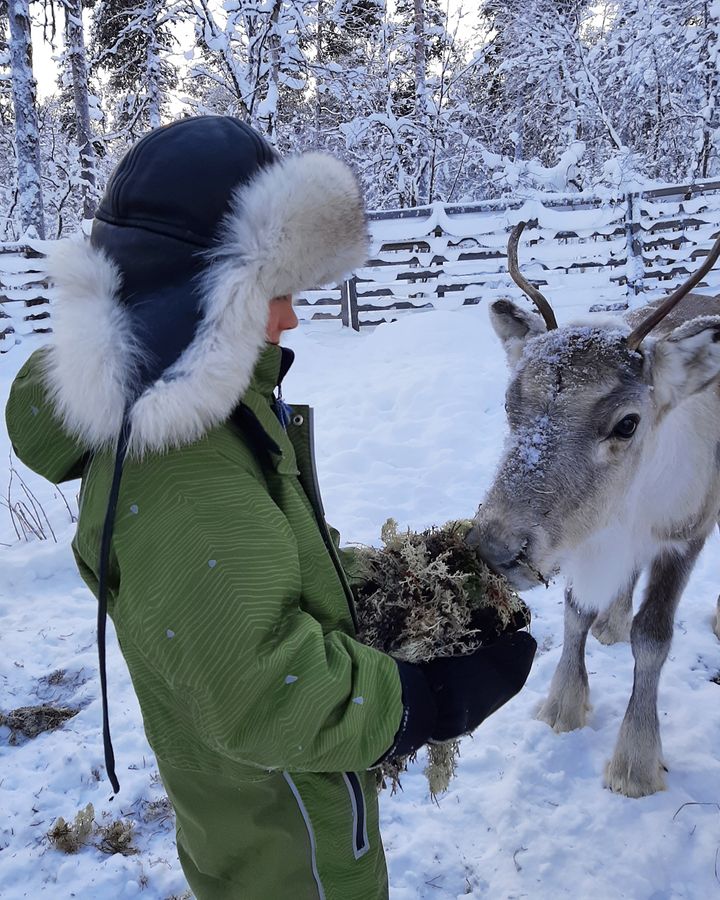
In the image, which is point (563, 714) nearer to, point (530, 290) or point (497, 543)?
point (497, 543)

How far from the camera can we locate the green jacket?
3.32ft

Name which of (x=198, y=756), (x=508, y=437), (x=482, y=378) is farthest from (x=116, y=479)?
(x=482, y=378)

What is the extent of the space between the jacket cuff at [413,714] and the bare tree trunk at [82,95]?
1518 centimetres

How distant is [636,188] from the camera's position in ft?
34.8

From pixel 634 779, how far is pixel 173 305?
256 cm

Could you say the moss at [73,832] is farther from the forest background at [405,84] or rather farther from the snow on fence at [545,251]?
the forest background at [405,84]

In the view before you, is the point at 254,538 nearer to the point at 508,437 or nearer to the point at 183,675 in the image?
the point at 183,675

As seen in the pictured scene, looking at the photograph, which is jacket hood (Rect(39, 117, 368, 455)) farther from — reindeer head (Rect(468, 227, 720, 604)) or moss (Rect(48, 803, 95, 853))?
moss (Rect(48, 803, 95, 853))

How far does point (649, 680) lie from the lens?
8.89 feet

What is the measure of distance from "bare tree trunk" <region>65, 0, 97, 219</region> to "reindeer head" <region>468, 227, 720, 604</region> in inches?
568

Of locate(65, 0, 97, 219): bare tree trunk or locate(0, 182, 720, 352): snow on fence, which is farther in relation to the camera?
locate(65, 0, 97, 219): bare tree trunk

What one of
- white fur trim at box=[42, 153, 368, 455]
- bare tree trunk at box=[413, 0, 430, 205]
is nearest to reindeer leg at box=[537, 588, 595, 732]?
white fur trim at box=[42, 153, 368, 455]

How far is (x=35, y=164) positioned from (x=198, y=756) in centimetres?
1402

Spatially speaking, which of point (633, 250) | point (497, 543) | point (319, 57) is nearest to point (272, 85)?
point (319, 57)
